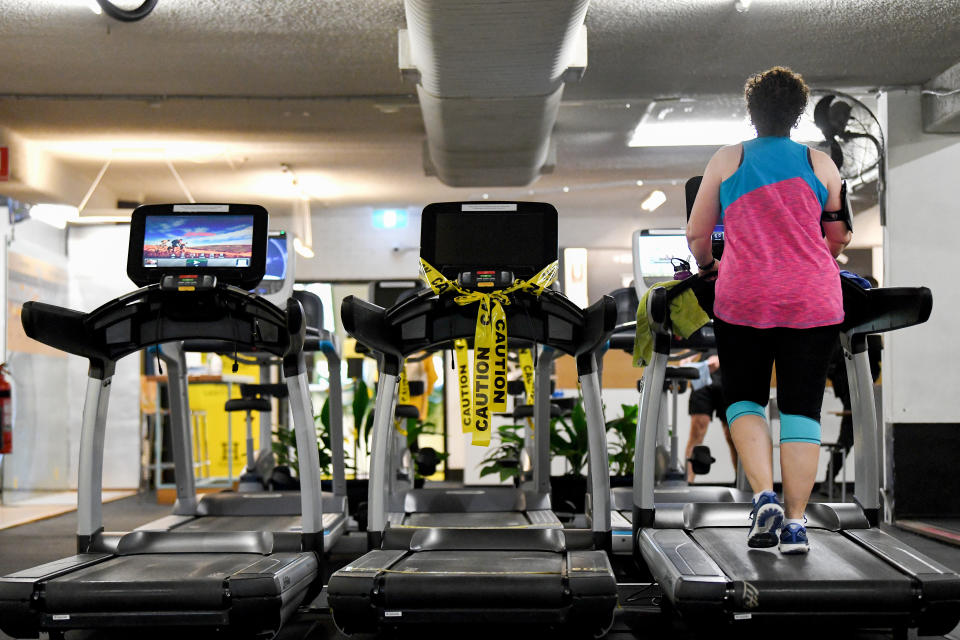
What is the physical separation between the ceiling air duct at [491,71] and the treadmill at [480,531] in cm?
151

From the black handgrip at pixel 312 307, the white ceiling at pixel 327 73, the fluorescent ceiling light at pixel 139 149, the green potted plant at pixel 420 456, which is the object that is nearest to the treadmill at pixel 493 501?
the green potted plant at pixel 420 456

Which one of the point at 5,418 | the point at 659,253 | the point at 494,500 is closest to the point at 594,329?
the point at 494,500

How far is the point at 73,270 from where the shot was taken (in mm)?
9070

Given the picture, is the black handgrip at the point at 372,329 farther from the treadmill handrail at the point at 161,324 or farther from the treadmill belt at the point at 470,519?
the treadmill belt at the point at 470,519

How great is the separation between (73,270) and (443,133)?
4514 millimetres

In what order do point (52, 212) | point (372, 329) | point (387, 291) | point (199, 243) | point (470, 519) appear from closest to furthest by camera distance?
point (372, 329) → point (199, 243) → point (470, 519) → point (387, 291) → point (52, 212)

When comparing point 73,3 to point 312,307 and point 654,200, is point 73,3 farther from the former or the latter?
point 654,200

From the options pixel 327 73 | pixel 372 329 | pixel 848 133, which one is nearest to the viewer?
pixel 372 329

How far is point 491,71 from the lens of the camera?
5258 mm

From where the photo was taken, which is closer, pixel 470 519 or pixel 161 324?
pixel 161 324

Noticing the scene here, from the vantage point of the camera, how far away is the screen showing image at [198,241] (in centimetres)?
330

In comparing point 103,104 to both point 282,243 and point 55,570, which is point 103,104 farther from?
point 55,570

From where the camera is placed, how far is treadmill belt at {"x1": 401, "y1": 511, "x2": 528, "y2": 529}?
3.78 metres

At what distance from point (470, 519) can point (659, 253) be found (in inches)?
66.5
